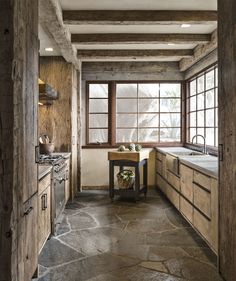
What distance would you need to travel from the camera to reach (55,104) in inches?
206

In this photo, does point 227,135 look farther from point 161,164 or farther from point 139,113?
point 139,113

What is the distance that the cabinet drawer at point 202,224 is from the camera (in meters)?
2.98

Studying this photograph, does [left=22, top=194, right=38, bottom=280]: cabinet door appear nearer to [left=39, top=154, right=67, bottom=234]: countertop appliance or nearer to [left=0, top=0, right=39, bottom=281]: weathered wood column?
[left=0, top=0, right=39, bottom=281]: weathered wood column

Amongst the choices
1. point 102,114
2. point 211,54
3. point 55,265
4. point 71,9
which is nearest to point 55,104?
point 102,114

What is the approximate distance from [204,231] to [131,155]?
224cm

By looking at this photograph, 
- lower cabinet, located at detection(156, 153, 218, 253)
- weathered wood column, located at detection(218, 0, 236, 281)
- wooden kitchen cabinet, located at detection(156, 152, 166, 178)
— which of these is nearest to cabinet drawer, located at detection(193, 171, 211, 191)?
lower cabinet, located at detection(156, 153, 218, 253)

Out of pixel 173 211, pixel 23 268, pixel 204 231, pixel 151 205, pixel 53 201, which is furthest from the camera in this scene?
pixel 151 205

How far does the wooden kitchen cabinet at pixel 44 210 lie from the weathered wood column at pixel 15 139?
726 mm

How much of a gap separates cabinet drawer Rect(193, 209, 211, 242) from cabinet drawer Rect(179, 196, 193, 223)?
0.55 feet

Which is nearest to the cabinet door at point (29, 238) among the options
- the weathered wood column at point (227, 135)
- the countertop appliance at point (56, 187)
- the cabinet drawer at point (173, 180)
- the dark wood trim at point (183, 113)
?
the countertop appliance at point (56, 187)

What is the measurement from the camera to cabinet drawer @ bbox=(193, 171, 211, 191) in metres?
2.97

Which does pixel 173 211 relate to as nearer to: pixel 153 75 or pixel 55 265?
pixel 55 265

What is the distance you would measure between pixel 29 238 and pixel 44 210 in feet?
3.20

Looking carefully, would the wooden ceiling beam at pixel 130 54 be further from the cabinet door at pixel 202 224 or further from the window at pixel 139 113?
the cabinet door at pixel 202 224
